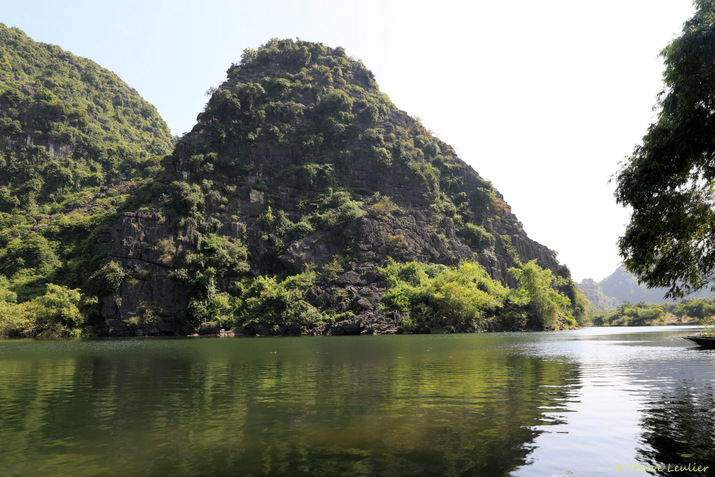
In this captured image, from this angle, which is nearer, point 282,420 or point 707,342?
point 282,420

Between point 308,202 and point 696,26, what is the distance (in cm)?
8380

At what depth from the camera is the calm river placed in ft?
24.4

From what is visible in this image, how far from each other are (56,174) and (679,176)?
116 metres

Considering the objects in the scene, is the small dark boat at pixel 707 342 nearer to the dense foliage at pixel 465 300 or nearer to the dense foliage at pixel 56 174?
the dense foliage at pixel 465 300

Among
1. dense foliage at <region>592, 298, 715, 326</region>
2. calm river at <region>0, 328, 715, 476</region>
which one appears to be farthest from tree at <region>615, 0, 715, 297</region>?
dense foliage at <region>592, 298, 715, 326</region>

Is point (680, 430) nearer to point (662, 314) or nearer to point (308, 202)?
point (308, 202)

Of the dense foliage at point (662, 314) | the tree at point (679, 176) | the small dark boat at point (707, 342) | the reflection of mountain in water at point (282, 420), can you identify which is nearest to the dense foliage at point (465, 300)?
the small dark boat at point (707, 342)

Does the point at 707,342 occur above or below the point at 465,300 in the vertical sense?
below

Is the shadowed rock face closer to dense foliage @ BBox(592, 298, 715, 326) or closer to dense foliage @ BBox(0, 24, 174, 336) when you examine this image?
dense foliage @ BBox(0, 24, 174, 336)

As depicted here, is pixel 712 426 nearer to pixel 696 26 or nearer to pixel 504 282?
pixel 696 26

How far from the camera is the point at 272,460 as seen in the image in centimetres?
765

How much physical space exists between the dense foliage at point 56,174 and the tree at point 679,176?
232 feet

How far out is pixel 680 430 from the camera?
9.19m

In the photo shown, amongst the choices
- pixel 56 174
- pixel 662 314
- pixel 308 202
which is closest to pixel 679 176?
pixel 308 202
